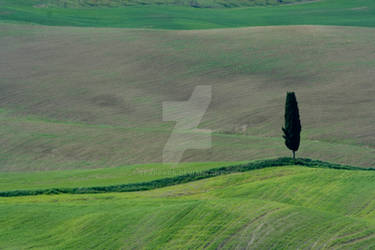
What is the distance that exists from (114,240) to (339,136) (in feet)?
67.5

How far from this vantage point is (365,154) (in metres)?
31.8

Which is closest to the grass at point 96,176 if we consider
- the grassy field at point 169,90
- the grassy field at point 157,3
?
the grassy field at point 169,90

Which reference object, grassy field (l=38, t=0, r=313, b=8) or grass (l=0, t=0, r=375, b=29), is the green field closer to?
grass (l=0, t=0, r=375, b=29)

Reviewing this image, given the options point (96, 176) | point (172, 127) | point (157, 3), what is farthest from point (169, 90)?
point (157, 3)

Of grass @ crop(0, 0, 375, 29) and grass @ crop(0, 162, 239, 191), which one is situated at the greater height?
grass @ crop(0, 0, 375, 29)

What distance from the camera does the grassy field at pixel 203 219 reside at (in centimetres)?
1872

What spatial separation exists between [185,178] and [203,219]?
7405 mm

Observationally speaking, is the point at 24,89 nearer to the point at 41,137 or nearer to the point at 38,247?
the point at 41,137

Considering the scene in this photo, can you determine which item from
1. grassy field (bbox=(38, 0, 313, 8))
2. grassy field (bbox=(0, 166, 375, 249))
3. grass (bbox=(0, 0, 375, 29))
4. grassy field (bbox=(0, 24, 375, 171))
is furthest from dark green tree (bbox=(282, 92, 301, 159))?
grassy field (bbox=(38, 0, 313, 8))

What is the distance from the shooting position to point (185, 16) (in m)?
76.9

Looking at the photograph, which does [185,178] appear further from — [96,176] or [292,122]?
[292,122]

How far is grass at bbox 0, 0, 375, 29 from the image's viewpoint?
71.1 m

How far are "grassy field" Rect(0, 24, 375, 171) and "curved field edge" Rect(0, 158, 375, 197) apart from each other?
291 cm

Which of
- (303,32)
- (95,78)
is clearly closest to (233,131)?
(95,78)
